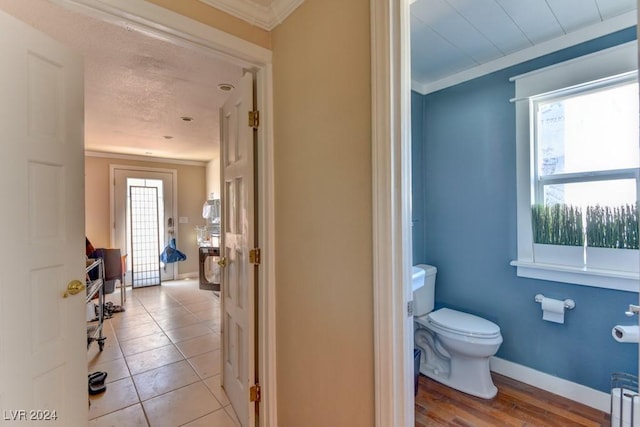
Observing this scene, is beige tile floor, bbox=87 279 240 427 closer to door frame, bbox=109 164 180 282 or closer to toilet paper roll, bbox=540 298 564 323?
door frame, bbox=109 164 180 282

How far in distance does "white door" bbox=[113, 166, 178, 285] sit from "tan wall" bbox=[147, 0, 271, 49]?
15.3 feet

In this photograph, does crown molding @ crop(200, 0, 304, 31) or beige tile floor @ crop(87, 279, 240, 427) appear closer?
crown molding @ crop(200, 0, 304, 31)

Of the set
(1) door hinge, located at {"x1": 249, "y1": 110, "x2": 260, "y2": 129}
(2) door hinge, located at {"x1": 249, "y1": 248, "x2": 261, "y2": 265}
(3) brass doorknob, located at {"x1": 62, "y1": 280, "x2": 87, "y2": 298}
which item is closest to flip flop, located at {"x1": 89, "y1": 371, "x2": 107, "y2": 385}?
(3) brass doorknob, located at {"x1": 62, "y1": 280, "x2": 87, "y2": 298}

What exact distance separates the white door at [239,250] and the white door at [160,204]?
402 cm

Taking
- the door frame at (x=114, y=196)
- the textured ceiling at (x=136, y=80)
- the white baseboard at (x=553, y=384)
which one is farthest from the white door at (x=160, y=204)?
the white baseboard at (x=553, y=384)

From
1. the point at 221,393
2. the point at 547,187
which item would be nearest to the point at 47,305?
the point at 221,393

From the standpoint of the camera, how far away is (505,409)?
6.07 feet

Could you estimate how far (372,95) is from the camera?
1.06m

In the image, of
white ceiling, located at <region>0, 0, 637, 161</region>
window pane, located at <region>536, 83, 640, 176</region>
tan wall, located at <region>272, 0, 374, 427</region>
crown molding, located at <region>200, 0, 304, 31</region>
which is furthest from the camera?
window pane, located at <region>536, 83, 640, 176</region>

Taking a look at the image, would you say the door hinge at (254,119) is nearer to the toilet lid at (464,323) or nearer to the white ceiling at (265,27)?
the white ceiling at (265,27)

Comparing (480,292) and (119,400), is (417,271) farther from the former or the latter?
(119,400)

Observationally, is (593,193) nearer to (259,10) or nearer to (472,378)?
(472,378)

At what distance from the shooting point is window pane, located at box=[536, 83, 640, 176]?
177 centimetres

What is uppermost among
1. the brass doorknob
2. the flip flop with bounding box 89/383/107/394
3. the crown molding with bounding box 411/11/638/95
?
the crown molding with bounding box 411/11/638/95
